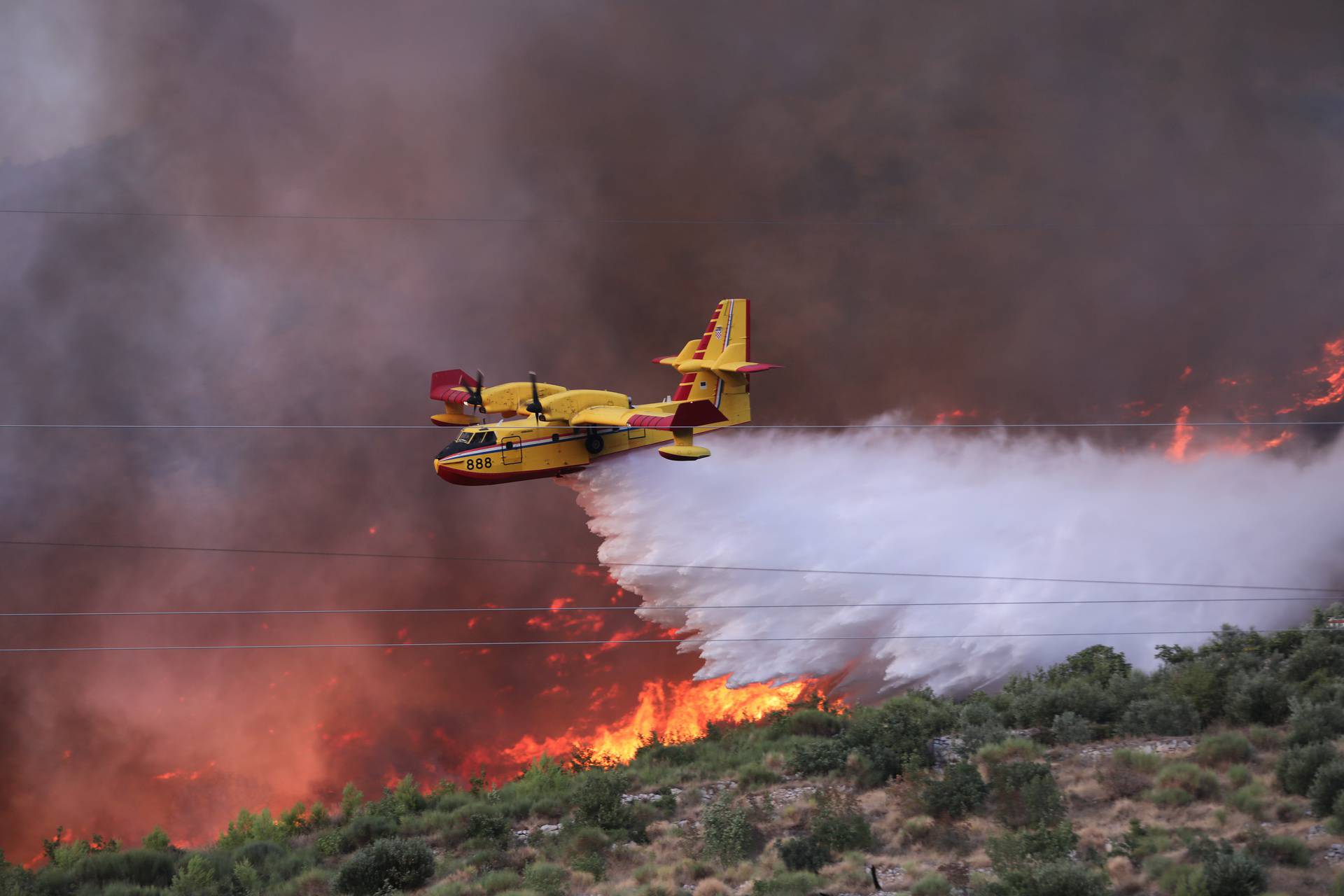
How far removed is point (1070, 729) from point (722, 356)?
18031 millimetres

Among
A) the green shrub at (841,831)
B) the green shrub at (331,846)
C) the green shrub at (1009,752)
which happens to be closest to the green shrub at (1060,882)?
the green shrub at (841,831)

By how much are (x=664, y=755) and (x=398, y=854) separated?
11071 millimetres

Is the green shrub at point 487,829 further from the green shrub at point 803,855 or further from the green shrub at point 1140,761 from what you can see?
the green shrub at point 1140,761

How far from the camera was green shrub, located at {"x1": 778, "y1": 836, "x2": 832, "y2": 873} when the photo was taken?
26.3 metres

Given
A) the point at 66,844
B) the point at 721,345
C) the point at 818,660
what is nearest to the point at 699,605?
the point at 818,660

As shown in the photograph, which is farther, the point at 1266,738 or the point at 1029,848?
the point at 1266,738

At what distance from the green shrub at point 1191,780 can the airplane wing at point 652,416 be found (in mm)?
16645

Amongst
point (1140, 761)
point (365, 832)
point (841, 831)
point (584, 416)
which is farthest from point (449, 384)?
point (1140, 761)

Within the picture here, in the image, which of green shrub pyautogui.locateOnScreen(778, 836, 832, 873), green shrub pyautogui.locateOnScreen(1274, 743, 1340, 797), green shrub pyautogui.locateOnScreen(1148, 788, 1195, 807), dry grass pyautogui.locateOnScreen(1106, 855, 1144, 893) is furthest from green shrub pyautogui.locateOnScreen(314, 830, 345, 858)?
green shrub pyautogui.locateOnScreen(1274, 743, 1340, 797)

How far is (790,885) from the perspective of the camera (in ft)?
80.4

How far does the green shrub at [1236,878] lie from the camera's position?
21734 millimetres

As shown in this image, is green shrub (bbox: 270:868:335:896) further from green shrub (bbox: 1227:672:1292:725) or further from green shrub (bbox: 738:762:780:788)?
green shrub (bbox: 1227:672:1292:725)

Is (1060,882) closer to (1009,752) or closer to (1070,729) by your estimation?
(1009,752)

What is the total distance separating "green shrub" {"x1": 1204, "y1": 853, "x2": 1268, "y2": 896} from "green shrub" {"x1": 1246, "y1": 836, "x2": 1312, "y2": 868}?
1.34m
